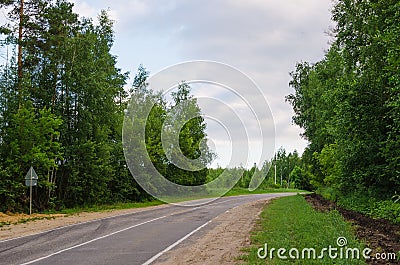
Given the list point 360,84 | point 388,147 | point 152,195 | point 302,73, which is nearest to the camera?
point 388,147

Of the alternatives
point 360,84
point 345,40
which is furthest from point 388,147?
point 345,40

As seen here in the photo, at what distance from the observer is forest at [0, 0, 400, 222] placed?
2255 centimetres

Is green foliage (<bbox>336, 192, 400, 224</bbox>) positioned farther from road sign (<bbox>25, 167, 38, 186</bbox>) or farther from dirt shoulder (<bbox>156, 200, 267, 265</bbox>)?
road sign (<bbox>25, 167, 38, 186</bbox>)

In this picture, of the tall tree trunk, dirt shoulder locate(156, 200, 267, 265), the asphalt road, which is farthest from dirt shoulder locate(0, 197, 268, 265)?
the tall tree trunk

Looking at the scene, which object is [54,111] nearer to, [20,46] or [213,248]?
[20,46]

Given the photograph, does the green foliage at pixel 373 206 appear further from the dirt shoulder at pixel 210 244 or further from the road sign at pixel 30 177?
the road sign at pixel 30 177

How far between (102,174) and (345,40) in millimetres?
19085

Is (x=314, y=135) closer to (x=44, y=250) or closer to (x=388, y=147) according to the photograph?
(x=388, y=147)

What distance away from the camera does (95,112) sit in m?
30.4

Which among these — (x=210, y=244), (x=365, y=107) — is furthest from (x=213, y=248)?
(x=365, y=107)

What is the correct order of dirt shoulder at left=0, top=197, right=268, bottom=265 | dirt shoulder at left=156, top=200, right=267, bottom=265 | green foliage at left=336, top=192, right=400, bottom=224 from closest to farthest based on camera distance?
dirt shoulder at left=156, top=200, right=267, bottom=265 < dirt shoulder at left=0, top=197, right=268, bottom=265 < green foliage at left=336, top=192, right=400, bottom=224

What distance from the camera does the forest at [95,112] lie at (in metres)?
22.5

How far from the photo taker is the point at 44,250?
439 inches

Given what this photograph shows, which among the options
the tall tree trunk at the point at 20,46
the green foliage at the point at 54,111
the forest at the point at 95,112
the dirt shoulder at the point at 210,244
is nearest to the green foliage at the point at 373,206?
the forest at the point at 95,112
